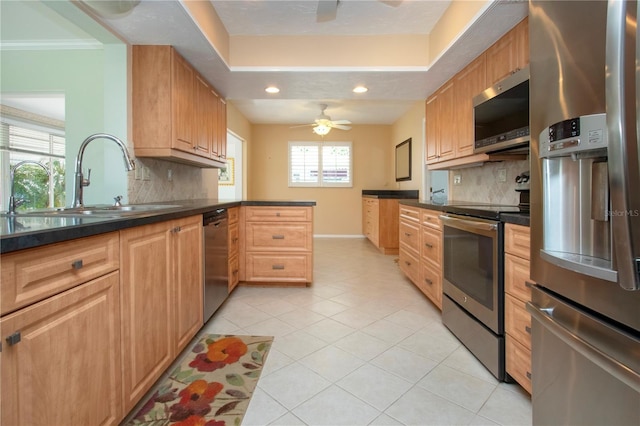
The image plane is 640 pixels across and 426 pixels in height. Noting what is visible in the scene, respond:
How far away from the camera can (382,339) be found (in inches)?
84.8

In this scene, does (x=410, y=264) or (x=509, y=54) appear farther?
(x=410, y=264)

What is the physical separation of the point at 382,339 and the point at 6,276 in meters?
2.00

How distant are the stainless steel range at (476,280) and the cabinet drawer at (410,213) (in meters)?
0.71

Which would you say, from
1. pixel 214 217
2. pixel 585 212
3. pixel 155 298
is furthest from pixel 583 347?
pixel 214 217

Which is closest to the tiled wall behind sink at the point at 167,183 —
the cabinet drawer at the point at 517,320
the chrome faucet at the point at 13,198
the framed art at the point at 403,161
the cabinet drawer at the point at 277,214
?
the cabinet drawer at the point at 277,214

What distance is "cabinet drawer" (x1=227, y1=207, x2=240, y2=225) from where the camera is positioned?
9.62 ft

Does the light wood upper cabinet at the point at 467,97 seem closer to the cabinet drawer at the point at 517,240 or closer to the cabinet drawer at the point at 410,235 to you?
the cabinet drawer at the point at 410,235

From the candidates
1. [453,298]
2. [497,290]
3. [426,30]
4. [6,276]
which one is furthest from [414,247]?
[6,276]

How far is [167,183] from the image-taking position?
294 cm

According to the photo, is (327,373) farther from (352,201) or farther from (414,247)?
(352,201)

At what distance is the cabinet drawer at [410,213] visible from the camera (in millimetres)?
3086

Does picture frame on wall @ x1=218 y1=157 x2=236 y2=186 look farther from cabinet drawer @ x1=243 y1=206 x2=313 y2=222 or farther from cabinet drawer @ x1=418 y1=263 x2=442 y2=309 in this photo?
cabinet drawer @ x1=418 y1=263 x2=442 y2=309

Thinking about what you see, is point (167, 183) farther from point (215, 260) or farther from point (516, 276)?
point (516, 276)

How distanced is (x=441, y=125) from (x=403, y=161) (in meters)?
2.93
